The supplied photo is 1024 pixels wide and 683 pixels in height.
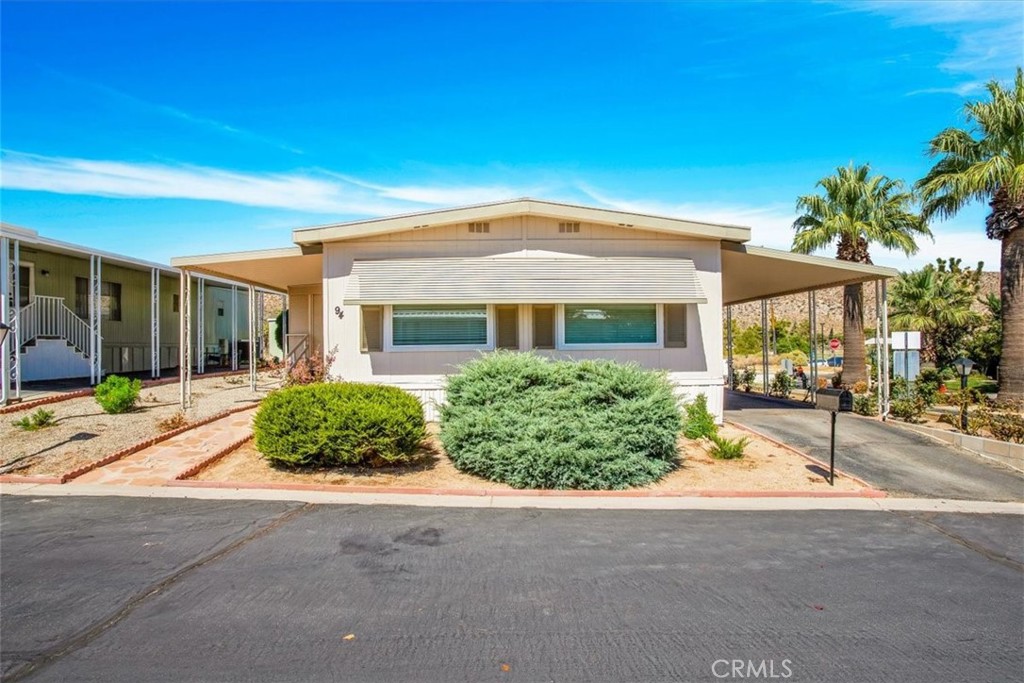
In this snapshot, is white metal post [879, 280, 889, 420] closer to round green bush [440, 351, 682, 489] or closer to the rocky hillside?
round green bush [440, 351, 682, 489]

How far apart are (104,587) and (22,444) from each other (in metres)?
5.75

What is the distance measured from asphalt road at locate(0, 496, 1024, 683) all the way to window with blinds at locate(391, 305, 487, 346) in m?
4.63

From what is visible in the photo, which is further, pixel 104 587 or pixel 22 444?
pixel 22 444

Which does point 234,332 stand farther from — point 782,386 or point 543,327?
point 782,386

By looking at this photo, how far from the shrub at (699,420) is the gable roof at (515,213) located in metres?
2.77

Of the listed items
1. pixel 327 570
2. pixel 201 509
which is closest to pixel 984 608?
pixel 327 570

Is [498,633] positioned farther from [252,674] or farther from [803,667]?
[803,667]

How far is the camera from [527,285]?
10.3 metres

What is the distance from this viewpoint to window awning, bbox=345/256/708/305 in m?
10.2

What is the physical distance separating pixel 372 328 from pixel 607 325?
3983 millimetres

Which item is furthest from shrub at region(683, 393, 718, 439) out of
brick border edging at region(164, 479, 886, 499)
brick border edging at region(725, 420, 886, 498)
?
brick border edging at region(164, 479, 886, 499)

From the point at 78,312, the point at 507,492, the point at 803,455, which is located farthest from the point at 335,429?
the point at 78,312

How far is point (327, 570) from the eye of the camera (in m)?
4.60

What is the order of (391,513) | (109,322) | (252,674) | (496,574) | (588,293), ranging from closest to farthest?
(252,674) < (496,574) < (391,513) < (588,293) < (109,322)
